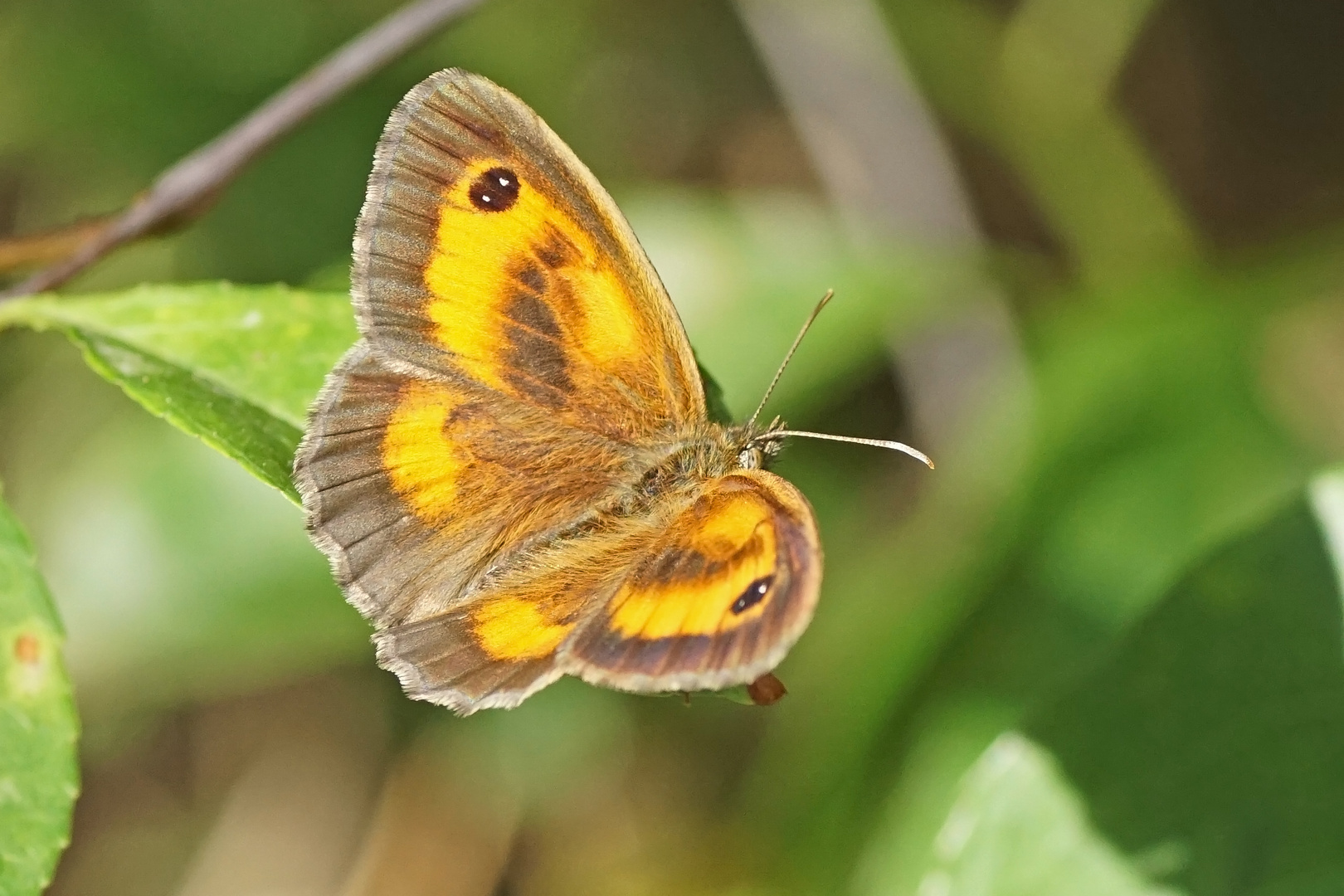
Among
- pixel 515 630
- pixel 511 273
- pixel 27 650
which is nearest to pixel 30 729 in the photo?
pixel 27 650

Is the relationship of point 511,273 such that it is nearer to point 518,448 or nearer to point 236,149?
point 518,448

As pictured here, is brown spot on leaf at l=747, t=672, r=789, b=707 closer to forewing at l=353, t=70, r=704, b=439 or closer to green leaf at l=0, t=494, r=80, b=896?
forewing at l=353, t=70, r=704, b=439

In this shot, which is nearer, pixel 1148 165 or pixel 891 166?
pixel 1148 165

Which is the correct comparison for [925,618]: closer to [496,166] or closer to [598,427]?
[598,427]

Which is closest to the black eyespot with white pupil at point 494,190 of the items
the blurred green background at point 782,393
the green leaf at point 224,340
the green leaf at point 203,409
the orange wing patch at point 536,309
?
the orange wing patch at point 536,309

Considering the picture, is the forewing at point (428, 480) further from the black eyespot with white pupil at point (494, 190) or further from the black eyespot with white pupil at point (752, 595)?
the black eyespot with white pupil at point (752, 595)

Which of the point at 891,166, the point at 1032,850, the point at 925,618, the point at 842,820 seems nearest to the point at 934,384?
the point at 891,166

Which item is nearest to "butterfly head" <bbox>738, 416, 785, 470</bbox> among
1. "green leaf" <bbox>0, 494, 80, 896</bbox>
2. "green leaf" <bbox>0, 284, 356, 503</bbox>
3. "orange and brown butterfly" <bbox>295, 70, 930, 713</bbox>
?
"orange and brown butterfly" <bbox>295, 70, 930, 713</bbox>
